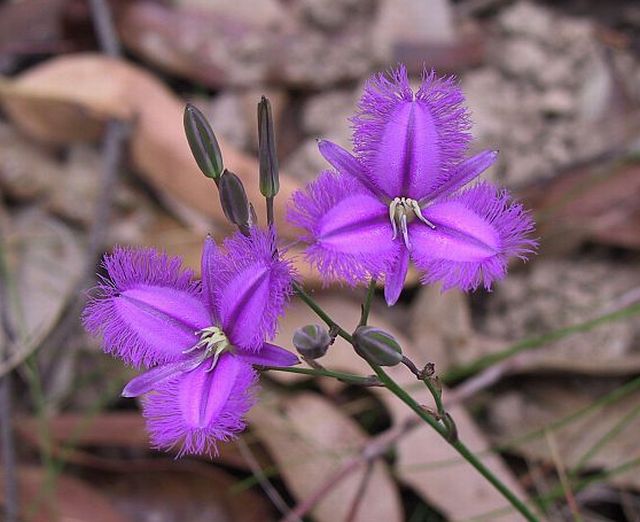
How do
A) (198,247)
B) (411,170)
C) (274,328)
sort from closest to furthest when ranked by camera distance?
(274,328) < (411,170) < (198,247)

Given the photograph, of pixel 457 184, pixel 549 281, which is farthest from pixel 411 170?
pixel 549 281

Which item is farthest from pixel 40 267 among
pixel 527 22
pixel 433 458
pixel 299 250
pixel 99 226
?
pixel 527 22

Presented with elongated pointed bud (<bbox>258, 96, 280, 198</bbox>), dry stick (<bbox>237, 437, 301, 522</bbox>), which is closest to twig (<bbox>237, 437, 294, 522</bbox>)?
dry stick (<bbox>237, 437, 301, 522</bbox>)

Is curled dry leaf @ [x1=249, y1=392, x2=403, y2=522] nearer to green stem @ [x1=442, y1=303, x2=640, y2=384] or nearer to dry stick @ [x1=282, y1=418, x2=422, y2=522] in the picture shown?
dry stick @ [x1=282, y1=418, x2=422, y2=522]

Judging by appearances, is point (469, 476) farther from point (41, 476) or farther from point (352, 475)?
point (41, 476)

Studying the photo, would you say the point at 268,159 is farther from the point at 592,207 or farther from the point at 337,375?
the point at 592,207

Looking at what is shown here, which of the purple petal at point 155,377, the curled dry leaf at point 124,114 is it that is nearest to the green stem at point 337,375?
the purple petal at point 155,377
